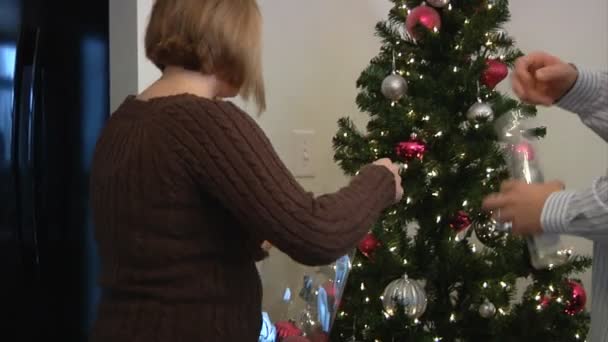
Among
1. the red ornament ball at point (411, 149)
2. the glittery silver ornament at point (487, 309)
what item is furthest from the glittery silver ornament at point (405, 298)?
the red ornament ball at point (411, 149)

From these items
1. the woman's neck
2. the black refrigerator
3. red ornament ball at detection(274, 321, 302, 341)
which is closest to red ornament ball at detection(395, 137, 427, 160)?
red ornament ball at detection(274, 321, 302, 341)

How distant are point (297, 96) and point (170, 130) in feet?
4.06

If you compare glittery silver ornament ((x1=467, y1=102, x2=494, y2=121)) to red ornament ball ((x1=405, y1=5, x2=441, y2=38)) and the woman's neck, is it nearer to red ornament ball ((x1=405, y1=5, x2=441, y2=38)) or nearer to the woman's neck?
red ornament ball ((x1=405, y1=5, x2=441, y2=38))

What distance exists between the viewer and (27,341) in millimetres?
1701

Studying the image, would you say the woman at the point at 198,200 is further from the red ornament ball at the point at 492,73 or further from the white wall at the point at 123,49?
the white wall at the point at 123,49

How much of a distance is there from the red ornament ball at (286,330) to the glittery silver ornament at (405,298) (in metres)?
0.24

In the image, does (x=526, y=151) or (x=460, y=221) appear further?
(x=460, y=221)

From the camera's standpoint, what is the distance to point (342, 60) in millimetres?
2098

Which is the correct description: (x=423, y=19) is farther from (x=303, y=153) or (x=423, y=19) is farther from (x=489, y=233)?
(x=303, y=153)

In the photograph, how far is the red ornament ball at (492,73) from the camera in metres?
1.46

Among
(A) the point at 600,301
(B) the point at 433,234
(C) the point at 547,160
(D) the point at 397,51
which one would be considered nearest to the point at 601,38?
(C) the point at 547,160

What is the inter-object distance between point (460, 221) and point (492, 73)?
0.35m

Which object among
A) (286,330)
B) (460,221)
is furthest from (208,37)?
(460,221)

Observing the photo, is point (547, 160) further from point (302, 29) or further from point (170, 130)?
point (170, 130)
